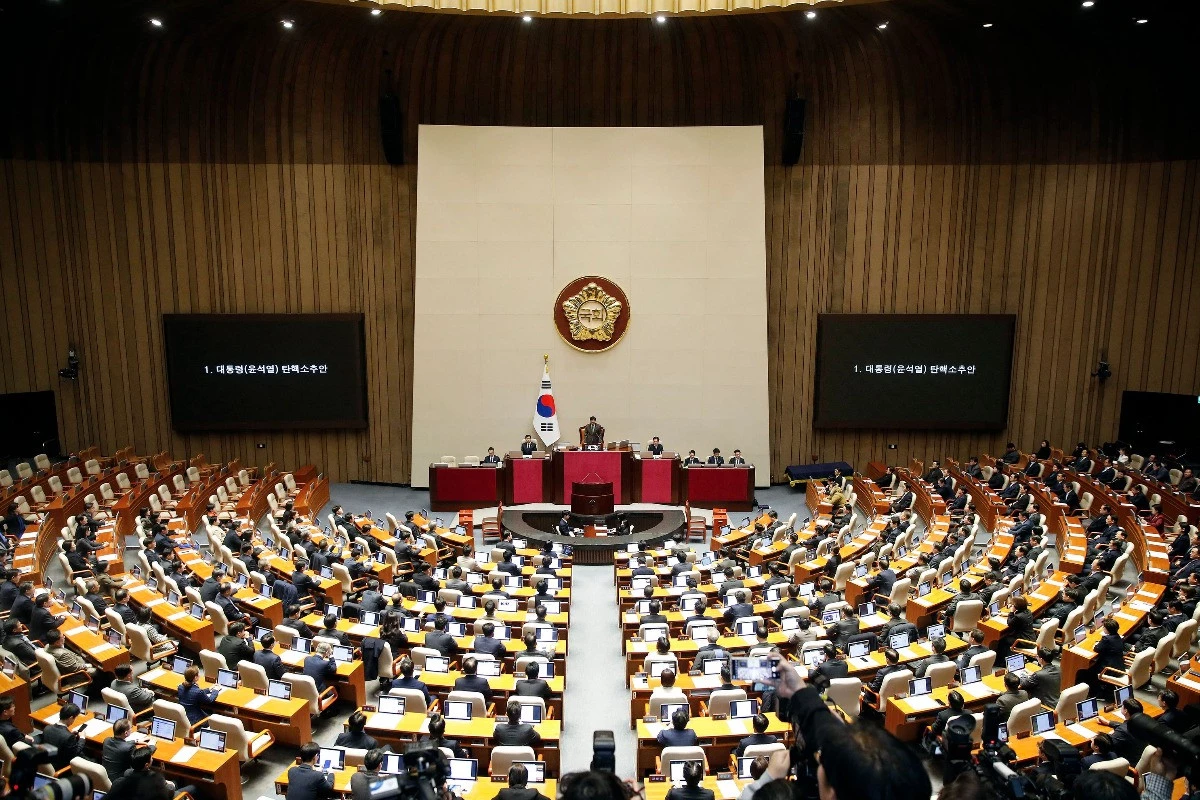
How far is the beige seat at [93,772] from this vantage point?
20.0 ft

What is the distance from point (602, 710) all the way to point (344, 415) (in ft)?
40.5

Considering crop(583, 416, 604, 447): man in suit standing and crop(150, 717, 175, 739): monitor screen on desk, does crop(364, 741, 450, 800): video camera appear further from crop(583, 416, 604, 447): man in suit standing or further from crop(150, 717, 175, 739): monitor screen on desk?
crop(583, 416, 604, 447): man in suit standing

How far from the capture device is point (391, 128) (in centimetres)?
1803

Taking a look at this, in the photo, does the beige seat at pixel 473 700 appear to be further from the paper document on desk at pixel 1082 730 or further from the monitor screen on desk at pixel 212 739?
the paper document on desk at pixel 1082 730

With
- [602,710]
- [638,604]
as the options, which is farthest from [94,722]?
[638,604]

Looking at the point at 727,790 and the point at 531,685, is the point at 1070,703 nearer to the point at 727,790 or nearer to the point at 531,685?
the point at 727,790

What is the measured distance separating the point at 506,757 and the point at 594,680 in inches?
130

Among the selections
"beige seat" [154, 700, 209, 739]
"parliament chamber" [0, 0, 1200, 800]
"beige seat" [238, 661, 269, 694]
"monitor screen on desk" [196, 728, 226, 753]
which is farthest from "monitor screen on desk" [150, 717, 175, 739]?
"parliament chamber" [0, 0, 1200, 800]

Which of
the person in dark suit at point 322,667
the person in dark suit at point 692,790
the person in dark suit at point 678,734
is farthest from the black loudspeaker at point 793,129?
the person in dark suit at point 692,790

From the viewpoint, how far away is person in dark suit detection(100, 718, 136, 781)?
6414mm

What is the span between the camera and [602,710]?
9.05 m

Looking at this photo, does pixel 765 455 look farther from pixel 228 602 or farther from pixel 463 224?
pixel 228 602

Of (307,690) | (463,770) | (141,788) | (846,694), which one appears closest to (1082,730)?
(846,694)

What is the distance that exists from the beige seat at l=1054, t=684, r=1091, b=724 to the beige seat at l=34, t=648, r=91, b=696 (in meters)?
9.48
